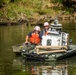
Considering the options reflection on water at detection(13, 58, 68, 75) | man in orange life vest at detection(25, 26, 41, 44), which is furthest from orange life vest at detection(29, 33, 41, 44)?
reflection on water at detection(13, 58, 68, 75)

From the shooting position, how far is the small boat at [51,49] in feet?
66.4

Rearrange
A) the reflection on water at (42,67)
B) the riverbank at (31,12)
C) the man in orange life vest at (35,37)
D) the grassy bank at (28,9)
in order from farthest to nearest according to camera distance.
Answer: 1. the grassy bank at (28,9)
2. the riverbank at (31,12)
3. the man in orange life vest at (35,37)
4. the reflection on water at (42,67)

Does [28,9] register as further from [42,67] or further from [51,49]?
[42,67]

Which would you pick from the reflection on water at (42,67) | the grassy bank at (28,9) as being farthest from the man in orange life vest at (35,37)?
the grassy bank at (28,9)

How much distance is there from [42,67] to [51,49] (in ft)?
7.28

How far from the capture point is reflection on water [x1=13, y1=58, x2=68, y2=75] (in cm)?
1750

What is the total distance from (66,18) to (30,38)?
1641 inches

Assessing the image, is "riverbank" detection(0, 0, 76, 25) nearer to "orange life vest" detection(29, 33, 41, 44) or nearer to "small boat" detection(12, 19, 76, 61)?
"orange life vest" detection(29, 33, 41, 44)

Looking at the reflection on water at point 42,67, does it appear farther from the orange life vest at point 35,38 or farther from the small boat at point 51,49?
the orange life vest at point 35,38

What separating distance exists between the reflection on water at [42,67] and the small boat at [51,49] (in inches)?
15.1

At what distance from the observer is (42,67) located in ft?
61.9

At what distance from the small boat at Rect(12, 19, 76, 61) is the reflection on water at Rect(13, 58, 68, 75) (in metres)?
0.38

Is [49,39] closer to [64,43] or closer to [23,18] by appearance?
[64,43]

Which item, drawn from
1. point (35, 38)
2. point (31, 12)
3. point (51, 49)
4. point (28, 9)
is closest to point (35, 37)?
point (35, 38)
